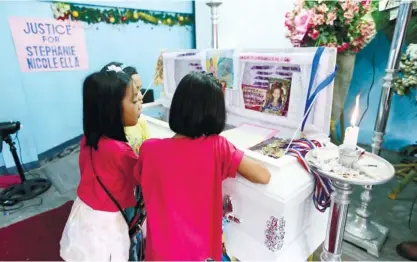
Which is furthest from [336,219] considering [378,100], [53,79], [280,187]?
[53,79]

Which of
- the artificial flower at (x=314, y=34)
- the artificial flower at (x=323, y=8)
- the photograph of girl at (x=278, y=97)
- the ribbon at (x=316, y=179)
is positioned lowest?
the ribbon at (x=316, y=179)

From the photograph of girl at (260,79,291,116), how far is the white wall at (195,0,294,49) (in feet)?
4.35

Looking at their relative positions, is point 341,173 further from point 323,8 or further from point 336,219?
point 323,8

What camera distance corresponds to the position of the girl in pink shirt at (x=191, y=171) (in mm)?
773

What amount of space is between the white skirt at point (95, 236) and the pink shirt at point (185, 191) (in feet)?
0.55

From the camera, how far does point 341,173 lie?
0.78 m

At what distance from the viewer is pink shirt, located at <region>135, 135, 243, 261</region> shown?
0.80 m

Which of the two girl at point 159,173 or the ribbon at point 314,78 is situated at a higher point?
the ribbon at point 314,78

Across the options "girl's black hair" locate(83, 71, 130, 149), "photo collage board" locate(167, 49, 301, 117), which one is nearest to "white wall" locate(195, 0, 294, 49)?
"photo collage board" locate(167, 49, 301, 117)

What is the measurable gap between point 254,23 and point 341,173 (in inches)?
85.1

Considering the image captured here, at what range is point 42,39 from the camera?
2479 millimetres

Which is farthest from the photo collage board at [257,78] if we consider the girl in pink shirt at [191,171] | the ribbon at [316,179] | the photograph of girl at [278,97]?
the girl in pink shirt at [191,171]

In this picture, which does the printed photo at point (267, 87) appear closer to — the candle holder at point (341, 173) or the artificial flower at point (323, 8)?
the candle holder at point (341, 173)

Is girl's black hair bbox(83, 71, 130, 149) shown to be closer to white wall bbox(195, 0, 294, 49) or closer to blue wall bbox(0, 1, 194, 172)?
white wall bbox(195, 0, 294, 49)
